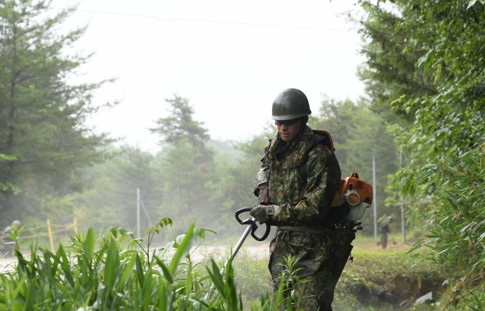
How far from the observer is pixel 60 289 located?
8.64ft

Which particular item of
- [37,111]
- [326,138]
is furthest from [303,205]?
[37,111]

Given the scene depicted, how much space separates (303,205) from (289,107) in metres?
0.71

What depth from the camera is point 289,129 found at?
4953 millimetres

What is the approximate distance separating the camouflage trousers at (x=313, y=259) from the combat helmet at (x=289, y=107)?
783 millimetres

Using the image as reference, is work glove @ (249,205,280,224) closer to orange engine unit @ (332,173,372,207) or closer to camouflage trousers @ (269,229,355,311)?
camouflage trousers @ (269,229,355,311)

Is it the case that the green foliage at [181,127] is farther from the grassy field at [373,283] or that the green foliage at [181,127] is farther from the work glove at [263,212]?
the work glove at [263,212]

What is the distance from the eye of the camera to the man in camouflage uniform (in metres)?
4.69

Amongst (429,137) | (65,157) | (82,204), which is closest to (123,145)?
(82,204)

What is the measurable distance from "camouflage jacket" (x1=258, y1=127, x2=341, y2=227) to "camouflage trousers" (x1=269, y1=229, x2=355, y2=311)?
13 centimetres

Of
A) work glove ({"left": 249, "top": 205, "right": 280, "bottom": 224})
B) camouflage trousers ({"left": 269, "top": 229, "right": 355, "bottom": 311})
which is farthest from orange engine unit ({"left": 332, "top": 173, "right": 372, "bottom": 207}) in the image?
work glove ({"left": 249, "top": 205, "right": 280, "bottom": 224})

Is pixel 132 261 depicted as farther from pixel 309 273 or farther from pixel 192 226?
pixel 309 273

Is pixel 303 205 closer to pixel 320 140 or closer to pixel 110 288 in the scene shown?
pixel 320 140

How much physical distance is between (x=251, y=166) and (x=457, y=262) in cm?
3773

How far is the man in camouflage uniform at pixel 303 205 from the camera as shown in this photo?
4.69 m
